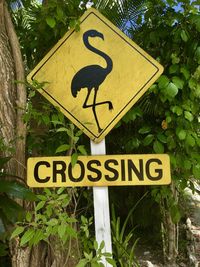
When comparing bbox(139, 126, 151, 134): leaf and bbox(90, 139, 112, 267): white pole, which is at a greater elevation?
bbox(139, 126, 151, 134): leaf

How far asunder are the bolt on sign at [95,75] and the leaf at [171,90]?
1.15ft

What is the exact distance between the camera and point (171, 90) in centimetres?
189

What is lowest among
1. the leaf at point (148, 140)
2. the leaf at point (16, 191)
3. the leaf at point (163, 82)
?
the leaf at point (16, 191)

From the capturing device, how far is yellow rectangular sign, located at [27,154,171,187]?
1.50 metres

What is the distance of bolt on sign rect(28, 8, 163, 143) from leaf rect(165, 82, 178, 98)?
35 centimetres

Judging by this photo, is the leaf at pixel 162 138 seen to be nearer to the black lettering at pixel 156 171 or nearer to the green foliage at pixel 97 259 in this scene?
the black lettering at pixel 156 171

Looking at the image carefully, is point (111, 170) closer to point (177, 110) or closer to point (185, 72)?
point (177, 110)

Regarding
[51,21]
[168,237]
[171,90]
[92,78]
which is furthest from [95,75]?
[168,237]

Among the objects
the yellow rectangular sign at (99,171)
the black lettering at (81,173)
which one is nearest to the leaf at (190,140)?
the yellow rectangular sign at (99,171)

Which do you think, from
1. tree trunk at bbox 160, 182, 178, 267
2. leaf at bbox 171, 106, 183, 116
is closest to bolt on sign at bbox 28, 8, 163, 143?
leaf at bbox 171, 106, 183, 116

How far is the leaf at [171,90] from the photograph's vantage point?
1.89m

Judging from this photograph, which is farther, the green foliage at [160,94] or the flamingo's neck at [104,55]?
the green foliage at [160,94]

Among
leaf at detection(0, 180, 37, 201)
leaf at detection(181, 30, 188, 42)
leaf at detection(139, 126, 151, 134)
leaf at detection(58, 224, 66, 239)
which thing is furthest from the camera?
leaf at detection(139, 126, 151, 134)

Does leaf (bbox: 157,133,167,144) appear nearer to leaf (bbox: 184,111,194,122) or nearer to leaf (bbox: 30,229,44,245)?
leaf (bbox: 184,111,194,122)
